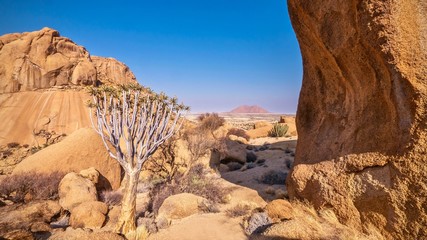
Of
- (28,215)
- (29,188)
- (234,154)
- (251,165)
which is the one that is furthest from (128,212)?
(234,154)

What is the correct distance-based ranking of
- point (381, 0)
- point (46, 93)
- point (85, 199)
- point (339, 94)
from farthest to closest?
point (46, 93)
point (85, 199)
point (339, 94)
point (381, 0)

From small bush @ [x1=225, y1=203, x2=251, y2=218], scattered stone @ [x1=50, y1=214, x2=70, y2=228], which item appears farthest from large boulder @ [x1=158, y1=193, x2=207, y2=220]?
scattered stone @ [x1=50, y1=214, x2=70, y2=228]

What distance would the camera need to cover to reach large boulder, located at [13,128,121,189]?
7.83 metres

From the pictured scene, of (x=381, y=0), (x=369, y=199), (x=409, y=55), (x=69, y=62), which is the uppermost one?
(x=69, y=62)

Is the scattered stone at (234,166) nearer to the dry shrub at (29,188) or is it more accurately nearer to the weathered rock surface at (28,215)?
the dry shrub at (29,188)

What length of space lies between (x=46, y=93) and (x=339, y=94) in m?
29.4

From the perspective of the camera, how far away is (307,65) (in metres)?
5.74

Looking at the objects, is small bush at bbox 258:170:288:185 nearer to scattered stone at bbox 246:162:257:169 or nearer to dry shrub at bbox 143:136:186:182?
scattered stone at bbox 246:162:257:169

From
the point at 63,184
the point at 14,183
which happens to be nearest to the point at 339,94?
the point at 63,184

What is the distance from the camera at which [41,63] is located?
27.6 m

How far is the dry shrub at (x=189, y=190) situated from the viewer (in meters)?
6.81

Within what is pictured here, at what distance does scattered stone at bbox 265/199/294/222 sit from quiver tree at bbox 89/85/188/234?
2.96 meters

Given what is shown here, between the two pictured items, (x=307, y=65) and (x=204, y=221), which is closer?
(x=204, y=221)

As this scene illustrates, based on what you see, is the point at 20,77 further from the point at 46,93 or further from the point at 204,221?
the point at 204,221
